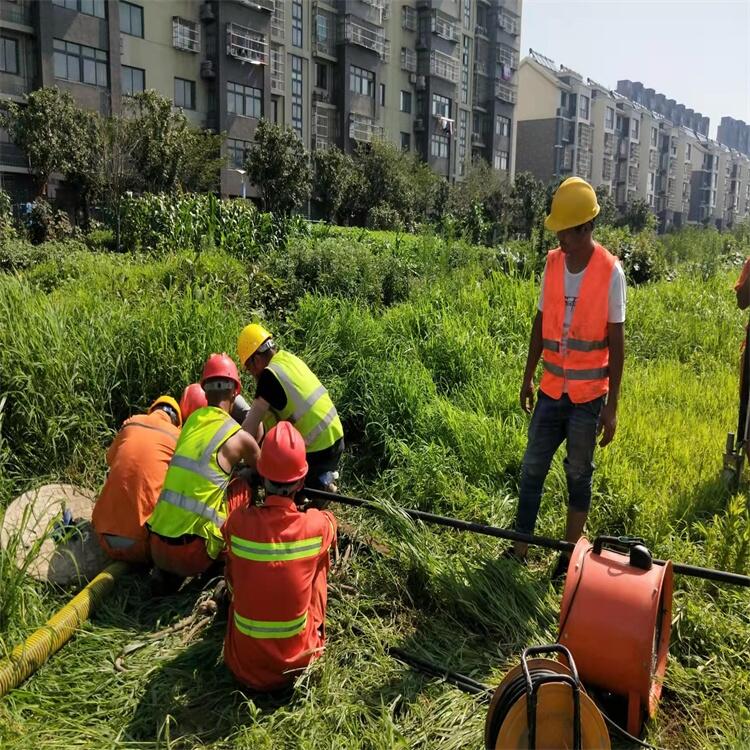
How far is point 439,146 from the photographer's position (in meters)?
46.7

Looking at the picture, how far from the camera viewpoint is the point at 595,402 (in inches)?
140

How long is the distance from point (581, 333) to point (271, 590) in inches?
78.0

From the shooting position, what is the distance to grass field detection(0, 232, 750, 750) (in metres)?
2.78

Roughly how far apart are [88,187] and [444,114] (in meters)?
31.3

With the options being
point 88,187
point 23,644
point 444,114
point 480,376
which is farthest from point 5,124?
point 444,114

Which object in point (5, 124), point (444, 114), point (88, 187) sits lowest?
point (88, 187)

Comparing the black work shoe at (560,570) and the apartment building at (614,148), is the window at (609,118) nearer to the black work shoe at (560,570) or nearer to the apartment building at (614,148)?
the apartment building at (614,148)

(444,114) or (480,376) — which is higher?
(444,114)

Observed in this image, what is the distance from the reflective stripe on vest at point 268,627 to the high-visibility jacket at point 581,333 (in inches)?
70.2

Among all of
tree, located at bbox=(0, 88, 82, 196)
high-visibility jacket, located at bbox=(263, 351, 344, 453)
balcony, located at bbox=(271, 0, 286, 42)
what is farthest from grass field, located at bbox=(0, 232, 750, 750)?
balcony, located at bbox=(271, 0, 286, 42)

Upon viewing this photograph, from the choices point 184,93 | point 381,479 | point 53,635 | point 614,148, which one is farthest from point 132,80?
point 614,148

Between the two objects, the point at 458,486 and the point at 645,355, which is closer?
the point at 458,486

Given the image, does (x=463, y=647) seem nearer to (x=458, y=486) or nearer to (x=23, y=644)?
(x=458, y=486)

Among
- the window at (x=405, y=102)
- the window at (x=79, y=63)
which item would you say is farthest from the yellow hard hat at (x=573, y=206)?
the window at (x=405, y=102)
